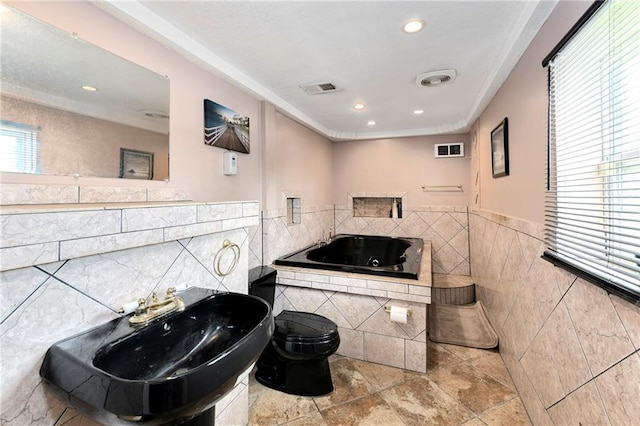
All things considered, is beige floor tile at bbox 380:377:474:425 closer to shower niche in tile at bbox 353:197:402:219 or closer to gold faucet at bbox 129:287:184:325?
gold faucet at bbox 129:287:184:325

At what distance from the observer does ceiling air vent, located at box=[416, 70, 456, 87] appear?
7.18 ft

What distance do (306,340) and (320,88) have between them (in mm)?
2099

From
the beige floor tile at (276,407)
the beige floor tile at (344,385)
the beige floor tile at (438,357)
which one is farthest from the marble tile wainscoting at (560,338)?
the beige floor tile at (276,407)

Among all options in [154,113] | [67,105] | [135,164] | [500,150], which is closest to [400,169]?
[500,150]

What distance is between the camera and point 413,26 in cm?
159

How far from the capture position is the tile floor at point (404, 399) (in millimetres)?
1646

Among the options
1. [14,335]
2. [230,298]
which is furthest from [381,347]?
[14,335]

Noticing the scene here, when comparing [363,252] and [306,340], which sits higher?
[363,252]

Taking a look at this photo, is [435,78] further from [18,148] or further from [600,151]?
[18,148]

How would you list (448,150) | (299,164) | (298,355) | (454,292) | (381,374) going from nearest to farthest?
(298,355) → (381,374) → (454,292) → (299,164) → (448,150)

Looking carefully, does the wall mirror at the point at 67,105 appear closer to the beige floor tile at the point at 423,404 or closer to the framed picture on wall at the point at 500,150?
the beige floor tile at the point at 423,404

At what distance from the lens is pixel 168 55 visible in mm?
1677

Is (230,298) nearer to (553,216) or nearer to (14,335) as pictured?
(14,335)

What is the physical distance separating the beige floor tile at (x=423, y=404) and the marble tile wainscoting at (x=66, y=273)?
5.17 feet
